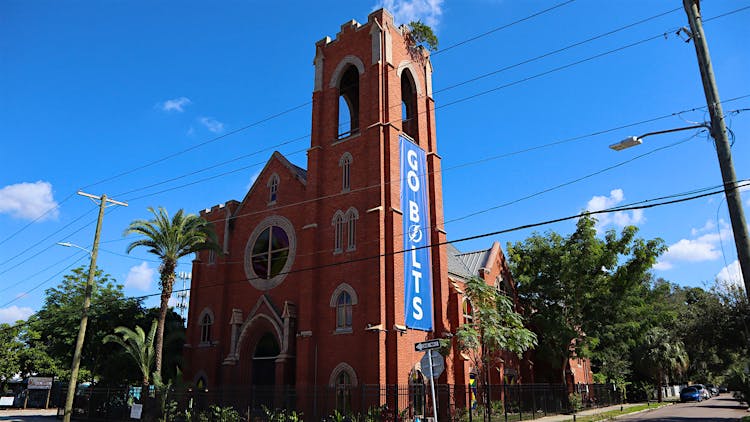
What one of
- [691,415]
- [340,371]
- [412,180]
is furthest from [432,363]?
[691,415]

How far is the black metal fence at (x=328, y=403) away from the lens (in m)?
22.7

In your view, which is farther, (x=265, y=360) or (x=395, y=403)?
(x=265, y=360)

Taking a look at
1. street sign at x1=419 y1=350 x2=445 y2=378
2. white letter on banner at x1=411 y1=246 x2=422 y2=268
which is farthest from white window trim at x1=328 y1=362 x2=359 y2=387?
street sign at x1=419 y1=350 x2=445 y2=378

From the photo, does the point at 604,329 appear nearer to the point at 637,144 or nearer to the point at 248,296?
the point at 248,296

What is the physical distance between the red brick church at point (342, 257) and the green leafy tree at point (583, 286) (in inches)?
123

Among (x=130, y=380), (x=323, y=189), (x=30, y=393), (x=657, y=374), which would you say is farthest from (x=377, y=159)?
(x=30, y=393)

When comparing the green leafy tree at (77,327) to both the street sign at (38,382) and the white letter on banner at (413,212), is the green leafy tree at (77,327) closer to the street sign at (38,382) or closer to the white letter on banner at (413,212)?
the street sign at (38,382)

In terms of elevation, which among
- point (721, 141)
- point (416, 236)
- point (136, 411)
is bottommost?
point (136, 411)

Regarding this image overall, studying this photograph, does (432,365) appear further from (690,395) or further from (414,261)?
(690,395)

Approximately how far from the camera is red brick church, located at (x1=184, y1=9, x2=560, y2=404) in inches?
994

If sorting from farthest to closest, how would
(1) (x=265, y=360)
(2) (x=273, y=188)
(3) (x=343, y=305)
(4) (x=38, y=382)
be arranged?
(4) (x=38, y=382), (2) (x=273, y=188), (1) (x=265, y=360), (3) (x=343, y=305)

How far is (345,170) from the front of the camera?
29.1 m

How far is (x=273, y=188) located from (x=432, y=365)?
872 inches

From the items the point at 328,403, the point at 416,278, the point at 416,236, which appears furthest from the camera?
the point at 416,236
